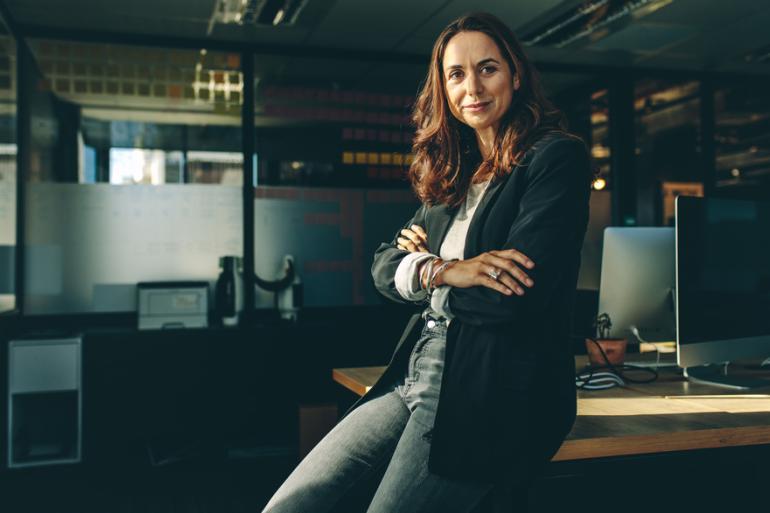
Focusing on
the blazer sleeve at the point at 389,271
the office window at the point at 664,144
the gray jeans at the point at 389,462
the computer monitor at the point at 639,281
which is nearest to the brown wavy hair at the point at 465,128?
the blazer sleeve at the point at 389,271

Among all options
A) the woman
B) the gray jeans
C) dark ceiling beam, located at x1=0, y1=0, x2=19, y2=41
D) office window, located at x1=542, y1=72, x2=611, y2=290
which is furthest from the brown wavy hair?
office window, located at x1=542, y1=72, x2=611, y2=290

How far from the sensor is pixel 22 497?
3463 millimetres

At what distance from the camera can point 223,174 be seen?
4469 mm

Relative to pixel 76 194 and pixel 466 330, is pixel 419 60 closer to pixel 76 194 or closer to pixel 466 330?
pixel 76 194

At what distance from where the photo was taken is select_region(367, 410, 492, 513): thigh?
1.21 m

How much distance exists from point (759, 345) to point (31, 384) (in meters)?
3.51

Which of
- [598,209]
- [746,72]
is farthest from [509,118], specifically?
[746,72]

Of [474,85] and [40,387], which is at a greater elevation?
[474,85]

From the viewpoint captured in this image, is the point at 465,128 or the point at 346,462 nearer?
the point at 346,462

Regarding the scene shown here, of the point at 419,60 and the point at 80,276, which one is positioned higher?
the point at 419,60

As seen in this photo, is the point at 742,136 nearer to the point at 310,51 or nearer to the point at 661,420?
the point at 310,51

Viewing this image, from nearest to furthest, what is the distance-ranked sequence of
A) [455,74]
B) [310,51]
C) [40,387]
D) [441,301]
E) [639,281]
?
[441,301] → [455,74] → [639,281] → [40,387] → [310,51]

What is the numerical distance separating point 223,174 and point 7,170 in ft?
3.98

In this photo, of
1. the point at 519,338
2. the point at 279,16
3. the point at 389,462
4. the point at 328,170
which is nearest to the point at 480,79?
the point at 519,338
